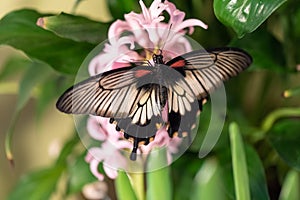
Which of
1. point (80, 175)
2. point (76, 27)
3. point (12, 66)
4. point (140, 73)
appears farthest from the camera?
point (12, 66)

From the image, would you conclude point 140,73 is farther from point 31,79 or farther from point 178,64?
point 31,79

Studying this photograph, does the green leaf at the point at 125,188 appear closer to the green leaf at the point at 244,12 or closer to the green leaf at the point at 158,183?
the green leaf at the point at 158,183

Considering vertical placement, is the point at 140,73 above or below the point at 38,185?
above

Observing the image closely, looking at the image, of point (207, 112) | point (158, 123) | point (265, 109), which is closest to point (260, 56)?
point (207, 112)

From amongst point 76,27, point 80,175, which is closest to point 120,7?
point 76,27

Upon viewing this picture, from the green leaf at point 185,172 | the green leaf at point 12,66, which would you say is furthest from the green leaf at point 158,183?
the green leaf at point 12,66

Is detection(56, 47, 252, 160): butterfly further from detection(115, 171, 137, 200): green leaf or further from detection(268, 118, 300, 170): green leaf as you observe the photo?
detection(268, 118, 300, 170): green leaf

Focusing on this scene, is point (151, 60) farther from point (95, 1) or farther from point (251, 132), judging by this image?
point (95, 1)
